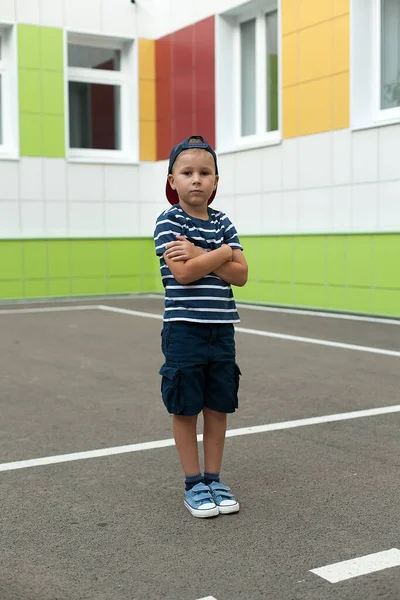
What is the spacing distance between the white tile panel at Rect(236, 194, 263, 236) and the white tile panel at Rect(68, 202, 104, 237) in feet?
8.01

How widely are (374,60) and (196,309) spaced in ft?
Answer: 25.2

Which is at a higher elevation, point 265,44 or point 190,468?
point 265,44

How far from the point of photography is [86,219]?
13.0 m

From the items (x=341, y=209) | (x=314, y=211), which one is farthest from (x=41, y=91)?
(x=341, y=209)

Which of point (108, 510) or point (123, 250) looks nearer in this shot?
point (108, 510)

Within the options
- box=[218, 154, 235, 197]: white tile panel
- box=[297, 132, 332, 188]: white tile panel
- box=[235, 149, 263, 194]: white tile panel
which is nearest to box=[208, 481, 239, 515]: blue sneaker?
box=[297, 132, 332, 188]: white tile panel

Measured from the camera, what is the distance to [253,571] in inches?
104

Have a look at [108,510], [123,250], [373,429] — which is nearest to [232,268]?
[108,510]

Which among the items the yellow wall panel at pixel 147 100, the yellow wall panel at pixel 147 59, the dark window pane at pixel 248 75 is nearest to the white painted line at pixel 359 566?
the dark window pane at pixel 248 75

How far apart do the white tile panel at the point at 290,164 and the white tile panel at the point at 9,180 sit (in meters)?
4.09

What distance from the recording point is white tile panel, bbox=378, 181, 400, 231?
31.0ft

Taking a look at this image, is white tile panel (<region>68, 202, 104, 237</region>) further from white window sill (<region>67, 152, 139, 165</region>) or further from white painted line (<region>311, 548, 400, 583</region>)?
white painted line (<region>311, 548, 400, 583</region>)

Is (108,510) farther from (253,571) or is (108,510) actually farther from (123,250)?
(123,250)

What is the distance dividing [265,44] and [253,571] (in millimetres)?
10325
